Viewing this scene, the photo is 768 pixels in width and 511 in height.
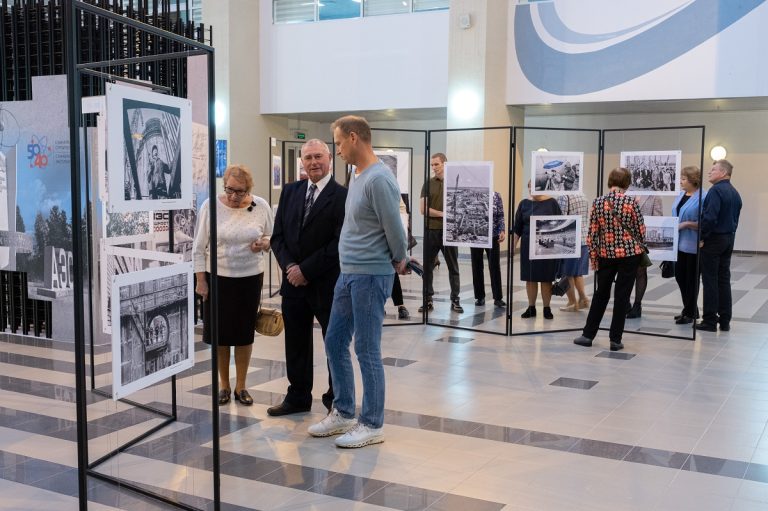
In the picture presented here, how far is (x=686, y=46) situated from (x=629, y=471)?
35.1 ft

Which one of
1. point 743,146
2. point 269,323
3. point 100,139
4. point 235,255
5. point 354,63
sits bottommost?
point 269,323

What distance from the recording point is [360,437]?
442cm

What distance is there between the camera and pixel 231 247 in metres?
4.96

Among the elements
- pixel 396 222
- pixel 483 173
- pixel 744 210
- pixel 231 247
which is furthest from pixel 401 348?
pixel 744 210

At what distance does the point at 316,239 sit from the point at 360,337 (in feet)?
2.30

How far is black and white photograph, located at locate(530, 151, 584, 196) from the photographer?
303 inches

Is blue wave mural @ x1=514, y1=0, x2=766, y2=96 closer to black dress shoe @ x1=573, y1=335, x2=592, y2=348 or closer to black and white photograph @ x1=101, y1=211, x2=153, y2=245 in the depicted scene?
black dress shoe @ x1=573, y1=335, x2=592, y2=348

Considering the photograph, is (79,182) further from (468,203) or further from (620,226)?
(468,203)

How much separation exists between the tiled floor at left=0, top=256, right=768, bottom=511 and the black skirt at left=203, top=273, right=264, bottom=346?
19.1 inches

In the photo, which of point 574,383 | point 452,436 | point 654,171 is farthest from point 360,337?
point 654,171

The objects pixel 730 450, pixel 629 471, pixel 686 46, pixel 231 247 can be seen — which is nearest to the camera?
pixel 629 471

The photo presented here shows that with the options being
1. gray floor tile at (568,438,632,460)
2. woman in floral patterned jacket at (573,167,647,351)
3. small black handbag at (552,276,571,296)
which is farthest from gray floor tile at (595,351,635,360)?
gray floor tile at (568,438,632,460)

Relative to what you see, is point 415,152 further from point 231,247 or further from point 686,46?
point 231,247

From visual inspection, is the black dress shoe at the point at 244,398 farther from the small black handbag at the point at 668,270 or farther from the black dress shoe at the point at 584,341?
the small black handbag at the point at 668,270
